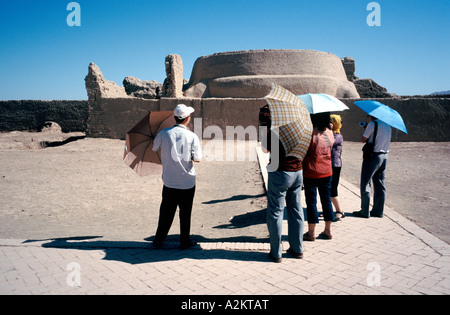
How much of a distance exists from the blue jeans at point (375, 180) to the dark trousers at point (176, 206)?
290cm

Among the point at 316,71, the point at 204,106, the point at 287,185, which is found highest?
the point at 316,71

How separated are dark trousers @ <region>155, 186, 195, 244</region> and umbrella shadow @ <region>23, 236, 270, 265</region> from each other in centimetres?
17

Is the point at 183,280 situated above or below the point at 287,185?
below

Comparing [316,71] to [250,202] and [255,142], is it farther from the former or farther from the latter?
[250,202]

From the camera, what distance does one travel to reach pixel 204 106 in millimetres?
15133

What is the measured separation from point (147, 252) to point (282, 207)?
178cm

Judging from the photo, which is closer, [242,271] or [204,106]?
[242,271]

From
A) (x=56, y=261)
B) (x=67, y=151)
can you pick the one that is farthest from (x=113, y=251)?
(x=67, y=151)

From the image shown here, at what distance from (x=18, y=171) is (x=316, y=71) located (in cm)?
1825

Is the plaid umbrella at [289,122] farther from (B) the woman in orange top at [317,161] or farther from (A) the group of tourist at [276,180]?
(B) the woman in orange top at [317,161]

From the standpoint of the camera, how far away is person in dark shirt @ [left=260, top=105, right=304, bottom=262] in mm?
3422

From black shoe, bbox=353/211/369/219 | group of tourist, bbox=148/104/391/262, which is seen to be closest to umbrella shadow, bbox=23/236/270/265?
group of tourist, bbox=148/104/391/262

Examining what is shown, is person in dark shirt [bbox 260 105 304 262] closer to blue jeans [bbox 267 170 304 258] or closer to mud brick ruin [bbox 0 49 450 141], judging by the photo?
blue jeans [bbox 267 170 304 258]

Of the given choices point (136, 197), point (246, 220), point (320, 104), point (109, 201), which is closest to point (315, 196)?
point (320, 104)
